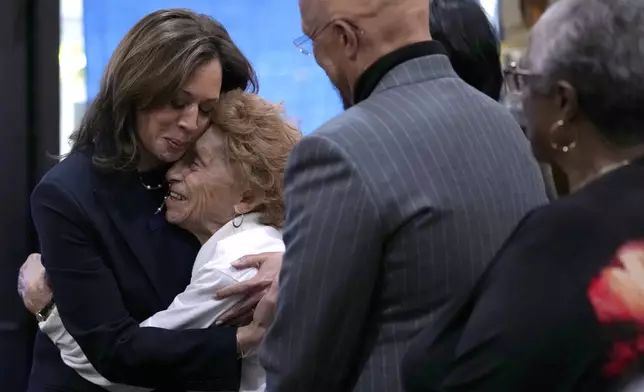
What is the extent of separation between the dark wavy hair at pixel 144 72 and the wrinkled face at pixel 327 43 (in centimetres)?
51

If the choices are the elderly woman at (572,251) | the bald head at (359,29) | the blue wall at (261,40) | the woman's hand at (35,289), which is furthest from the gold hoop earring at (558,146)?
the blue wall at (261,40)

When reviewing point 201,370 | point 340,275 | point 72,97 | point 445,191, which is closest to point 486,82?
point 445,191

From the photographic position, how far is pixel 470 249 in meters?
1.06

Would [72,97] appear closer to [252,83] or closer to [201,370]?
[252,83]

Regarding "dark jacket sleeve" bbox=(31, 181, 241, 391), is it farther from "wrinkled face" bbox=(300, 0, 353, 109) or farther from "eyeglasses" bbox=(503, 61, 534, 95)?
"eyeglasses" bbox=(503, 61, 534, 95)

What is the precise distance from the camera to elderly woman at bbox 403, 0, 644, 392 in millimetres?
815

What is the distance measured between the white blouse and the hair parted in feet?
0.15

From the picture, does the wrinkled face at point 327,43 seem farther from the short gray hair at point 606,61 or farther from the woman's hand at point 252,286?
the woman's hand at point 252,286

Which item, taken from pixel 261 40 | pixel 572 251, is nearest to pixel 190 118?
pixel 572 251

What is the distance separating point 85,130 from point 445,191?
3.11 feet

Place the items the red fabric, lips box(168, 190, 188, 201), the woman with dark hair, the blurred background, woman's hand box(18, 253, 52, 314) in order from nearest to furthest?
1. the red fabric
2. the woman with dark hair
3. lips box(168, 190, 188, 201)
4. woman's hand box(18, 253, 52, 314)
5. the blurred background

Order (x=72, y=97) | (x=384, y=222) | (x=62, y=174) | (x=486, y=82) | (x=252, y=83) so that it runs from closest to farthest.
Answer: (x=384, y=222), (x=486, y=82), (x=62, y=174), (x=252, y=83), (x=72, y=97)

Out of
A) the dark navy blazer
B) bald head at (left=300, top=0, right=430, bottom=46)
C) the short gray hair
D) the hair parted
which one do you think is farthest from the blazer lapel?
the short gray hair

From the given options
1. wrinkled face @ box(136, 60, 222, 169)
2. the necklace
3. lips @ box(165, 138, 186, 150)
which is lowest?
the necklace
